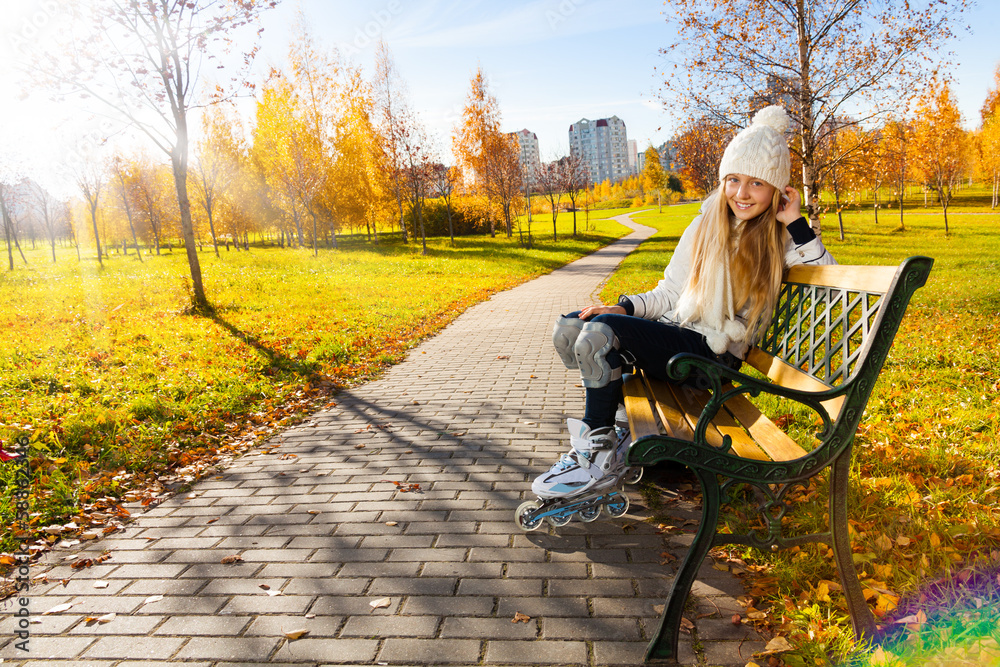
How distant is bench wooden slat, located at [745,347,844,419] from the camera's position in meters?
2.14

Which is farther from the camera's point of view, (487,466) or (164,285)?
(164,285)

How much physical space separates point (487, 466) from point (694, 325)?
175 cm

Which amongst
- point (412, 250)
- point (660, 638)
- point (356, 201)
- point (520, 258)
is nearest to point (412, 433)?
point (660, 638)

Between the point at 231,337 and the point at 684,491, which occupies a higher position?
the point at 231,337

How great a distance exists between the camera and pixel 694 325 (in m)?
2.90

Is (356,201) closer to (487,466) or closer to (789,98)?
(789,98)

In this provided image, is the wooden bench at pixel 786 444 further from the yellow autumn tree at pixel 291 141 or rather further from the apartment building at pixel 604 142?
the apartment building at pixel 604 142

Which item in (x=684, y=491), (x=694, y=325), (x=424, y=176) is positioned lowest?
(x=684, y=491)

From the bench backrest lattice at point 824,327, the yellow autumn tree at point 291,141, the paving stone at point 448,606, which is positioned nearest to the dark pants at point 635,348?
the bench backrest lattice at point 824,327

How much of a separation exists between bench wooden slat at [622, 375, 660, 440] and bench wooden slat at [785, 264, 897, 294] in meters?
0.92

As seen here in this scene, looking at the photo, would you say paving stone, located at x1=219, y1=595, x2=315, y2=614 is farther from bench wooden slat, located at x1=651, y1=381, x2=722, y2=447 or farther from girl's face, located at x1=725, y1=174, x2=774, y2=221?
girl's face, located at x1=725, y1=174, x2=774, y2=221

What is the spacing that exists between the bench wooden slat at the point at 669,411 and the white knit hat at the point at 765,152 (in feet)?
3.66

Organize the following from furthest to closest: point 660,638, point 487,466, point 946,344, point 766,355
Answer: point 946,344 → point 487,466 → point 766,355 → point 660,638

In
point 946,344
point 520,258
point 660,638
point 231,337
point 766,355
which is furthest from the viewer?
point 520,258
